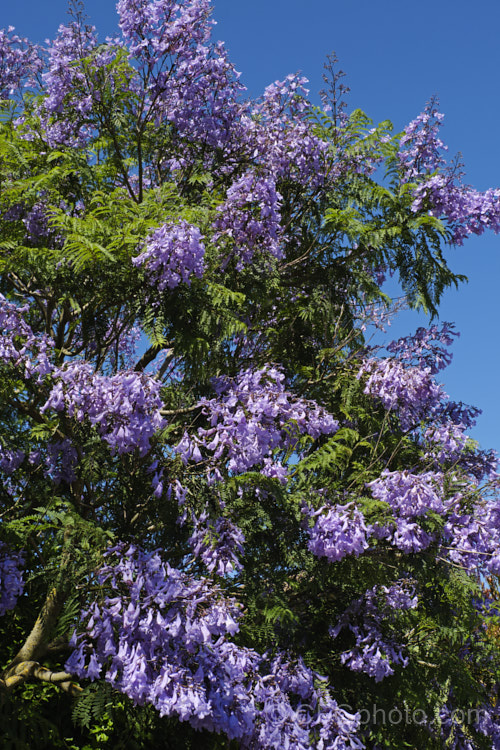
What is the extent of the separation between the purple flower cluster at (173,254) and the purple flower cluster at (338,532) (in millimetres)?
2376

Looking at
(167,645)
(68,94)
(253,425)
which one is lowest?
(167,645)

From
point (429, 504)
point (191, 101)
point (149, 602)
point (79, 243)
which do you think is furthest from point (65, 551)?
point (191, 101)

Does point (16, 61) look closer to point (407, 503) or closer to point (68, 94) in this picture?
point (68, 94)

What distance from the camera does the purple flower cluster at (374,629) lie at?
667cm

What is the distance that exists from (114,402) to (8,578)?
5.76 feet

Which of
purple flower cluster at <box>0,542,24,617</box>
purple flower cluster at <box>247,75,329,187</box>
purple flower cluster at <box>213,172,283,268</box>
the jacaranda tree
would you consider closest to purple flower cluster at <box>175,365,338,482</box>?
the jacaranda tree

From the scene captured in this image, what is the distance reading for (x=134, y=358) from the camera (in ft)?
35.6

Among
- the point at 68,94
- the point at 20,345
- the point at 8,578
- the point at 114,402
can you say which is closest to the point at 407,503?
the point at 114,402

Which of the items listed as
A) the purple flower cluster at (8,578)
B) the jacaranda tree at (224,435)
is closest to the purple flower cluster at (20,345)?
the jacaranda tree at (224,435)

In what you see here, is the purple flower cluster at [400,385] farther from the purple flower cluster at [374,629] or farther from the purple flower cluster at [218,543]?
the purple flower cluster at [218,543]

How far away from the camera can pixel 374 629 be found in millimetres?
6855

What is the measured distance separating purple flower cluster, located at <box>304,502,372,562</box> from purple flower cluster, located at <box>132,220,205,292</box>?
2.38m

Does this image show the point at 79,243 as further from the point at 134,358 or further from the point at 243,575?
the point at 134,358

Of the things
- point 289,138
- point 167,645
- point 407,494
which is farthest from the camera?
point 289,138
